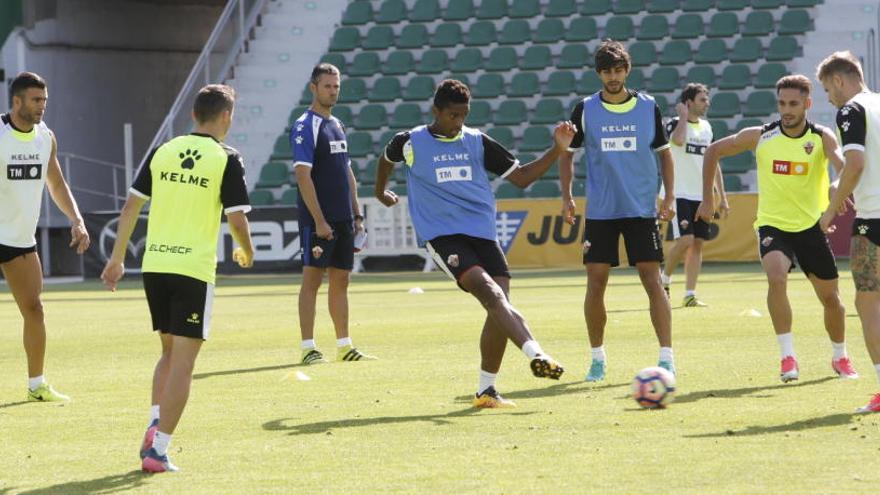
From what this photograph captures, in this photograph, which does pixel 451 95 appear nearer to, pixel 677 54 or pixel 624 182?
pixel 624 182

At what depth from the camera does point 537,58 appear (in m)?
31.5

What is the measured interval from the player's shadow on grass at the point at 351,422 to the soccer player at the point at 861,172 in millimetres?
1972

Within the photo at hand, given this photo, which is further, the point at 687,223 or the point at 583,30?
the point at 583,30

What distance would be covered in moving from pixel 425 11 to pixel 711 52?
6.11m

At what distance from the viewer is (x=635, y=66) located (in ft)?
102

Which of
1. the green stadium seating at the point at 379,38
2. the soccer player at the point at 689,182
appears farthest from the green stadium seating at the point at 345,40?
the soccer player at the point at 689,182

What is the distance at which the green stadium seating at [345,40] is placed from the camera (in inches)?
1292

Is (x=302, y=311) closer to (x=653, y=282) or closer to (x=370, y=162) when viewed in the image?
(x=653, y=282)

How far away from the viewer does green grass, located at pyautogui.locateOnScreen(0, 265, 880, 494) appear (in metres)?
6.76

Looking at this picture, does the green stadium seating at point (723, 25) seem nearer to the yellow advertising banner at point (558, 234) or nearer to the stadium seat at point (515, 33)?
the stadium seat at point (515, 33)

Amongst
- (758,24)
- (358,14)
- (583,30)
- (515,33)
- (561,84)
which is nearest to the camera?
(758,24)

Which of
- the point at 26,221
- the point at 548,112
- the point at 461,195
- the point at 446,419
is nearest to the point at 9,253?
the point at 26,221

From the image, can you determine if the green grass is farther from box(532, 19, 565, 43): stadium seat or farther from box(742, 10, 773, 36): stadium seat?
box(532, 19, 565, 43): stadium seat

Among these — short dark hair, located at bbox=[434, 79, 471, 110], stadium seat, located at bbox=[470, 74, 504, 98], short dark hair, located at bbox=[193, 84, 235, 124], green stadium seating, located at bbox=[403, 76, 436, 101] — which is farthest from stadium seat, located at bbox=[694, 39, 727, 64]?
short dark hair, located at bbox=[193, 84, 235, 124]
